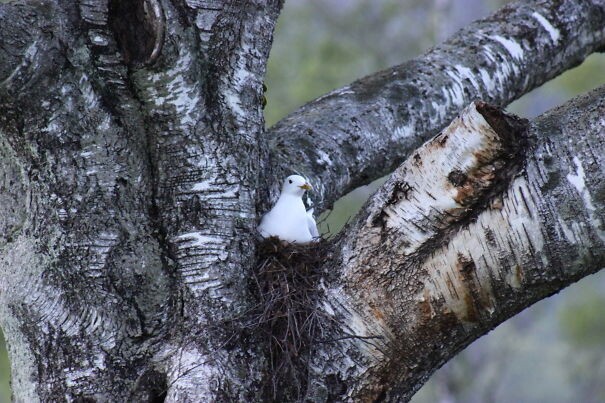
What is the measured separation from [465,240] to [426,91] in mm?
1451

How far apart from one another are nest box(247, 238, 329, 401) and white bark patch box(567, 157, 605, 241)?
0.88 metres

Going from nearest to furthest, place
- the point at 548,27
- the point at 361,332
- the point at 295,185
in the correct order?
1. the point at 361,332
2. the point at 295,185
3. the point at 548,27

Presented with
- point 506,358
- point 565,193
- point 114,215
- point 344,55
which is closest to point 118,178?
point 114,215

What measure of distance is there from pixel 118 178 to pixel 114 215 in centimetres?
12

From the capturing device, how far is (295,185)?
3547 mm

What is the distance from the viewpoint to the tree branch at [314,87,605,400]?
7.80 feet

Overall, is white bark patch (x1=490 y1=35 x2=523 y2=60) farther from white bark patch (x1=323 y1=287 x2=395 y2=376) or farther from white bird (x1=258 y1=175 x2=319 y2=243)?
white bark patch (x1=323 y1=287 x2=395 y2=376)

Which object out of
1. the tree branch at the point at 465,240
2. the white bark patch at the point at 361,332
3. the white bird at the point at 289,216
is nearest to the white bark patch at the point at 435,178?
the tree branch at the point at 465,240

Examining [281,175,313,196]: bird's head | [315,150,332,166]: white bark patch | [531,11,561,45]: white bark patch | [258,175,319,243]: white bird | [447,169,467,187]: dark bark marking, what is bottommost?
[447,169,467,187]: dark bark marking

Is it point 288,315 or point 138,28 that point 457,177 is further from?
point 138,28

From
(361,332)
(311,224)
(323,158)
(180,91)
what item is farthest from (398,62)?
(361,332)

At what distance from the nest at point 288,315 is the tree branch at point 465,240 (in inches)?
2.7

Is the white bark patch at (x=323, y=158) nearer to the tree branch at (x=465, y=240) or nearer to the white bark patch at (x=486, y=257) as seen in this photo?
the tree branch at (x=465, y=240)

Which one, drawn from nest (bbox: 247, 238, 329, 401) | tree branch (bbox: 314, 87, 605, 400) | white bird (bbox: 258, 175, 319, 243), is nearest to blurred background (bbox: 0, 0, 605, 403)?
white bird (bbox: 258, 175, 319, 243)
